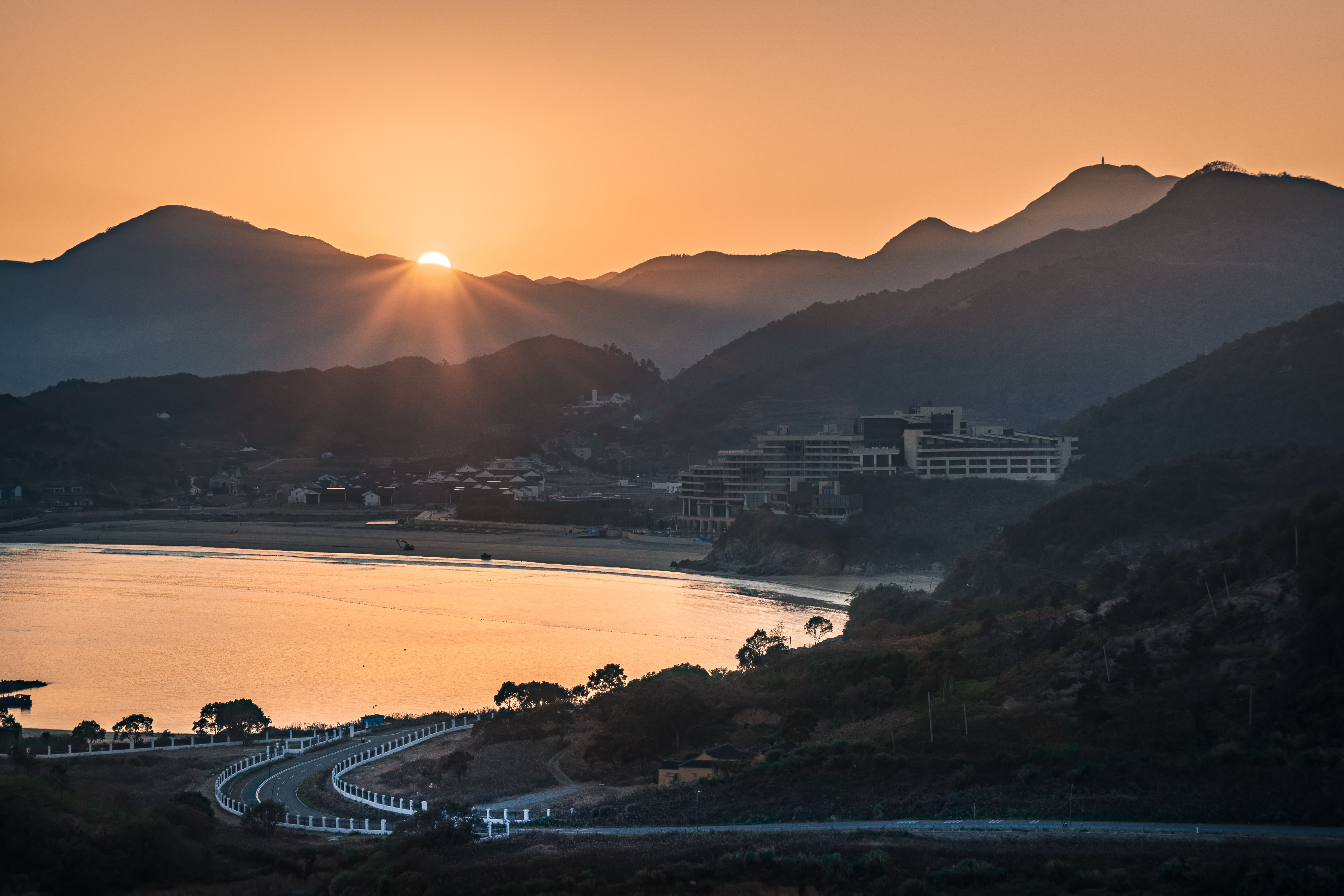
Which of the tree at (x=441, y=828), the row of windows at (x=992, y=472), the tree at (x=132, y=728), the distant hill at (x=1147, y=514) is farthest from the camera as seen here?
the row of windows at (x=992, y=472)

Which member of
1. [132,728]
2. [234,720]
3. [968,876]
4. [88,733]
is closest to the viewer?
[968,876]

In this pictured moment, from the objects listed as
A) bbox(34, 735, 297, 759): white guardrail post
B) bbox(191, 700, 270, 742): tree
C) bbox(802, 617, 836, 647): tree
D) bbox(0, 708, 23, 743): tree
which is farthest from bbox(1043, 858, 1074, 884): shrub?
bbox(802, 617, 836, 647): tree

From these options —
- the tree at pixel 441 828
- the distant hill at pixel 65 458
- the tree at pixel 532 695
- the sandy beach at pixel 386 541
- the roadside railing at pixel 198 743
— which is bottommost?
the roadside railing at pixel 198 743

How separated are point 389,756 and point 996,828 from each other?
11.7 m

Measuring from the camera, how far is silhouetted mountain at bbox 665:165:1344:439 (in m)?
109

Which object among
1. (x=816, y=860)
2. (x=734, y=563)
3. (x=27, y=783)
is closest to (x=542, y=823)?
(x=816, y=860)

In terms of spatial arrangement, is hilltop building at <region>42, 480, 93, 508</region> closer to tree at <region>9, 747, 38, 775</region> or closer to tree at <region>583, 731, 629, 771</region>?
tree at <region>9, 747, 38, 775</region>

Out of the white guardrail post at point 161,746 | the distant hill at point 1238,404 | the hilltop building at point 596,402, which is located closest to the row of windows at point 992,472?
the distant hill at point 1238,404

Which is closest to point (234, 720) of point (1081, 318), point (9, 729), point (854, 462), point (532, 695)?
point (9, 729)

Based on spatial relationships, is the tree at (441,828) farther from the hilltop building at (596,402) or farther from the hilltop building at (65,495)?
the hilltop building at (596,402)

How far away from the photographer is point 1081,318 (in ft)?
389

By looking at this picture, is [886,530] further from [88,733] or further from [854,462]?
[88,733]

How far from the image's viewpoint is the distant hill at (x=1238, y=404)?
176 feet

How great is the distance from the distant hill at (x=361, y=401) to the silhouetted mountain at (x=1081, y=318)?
1999cm
